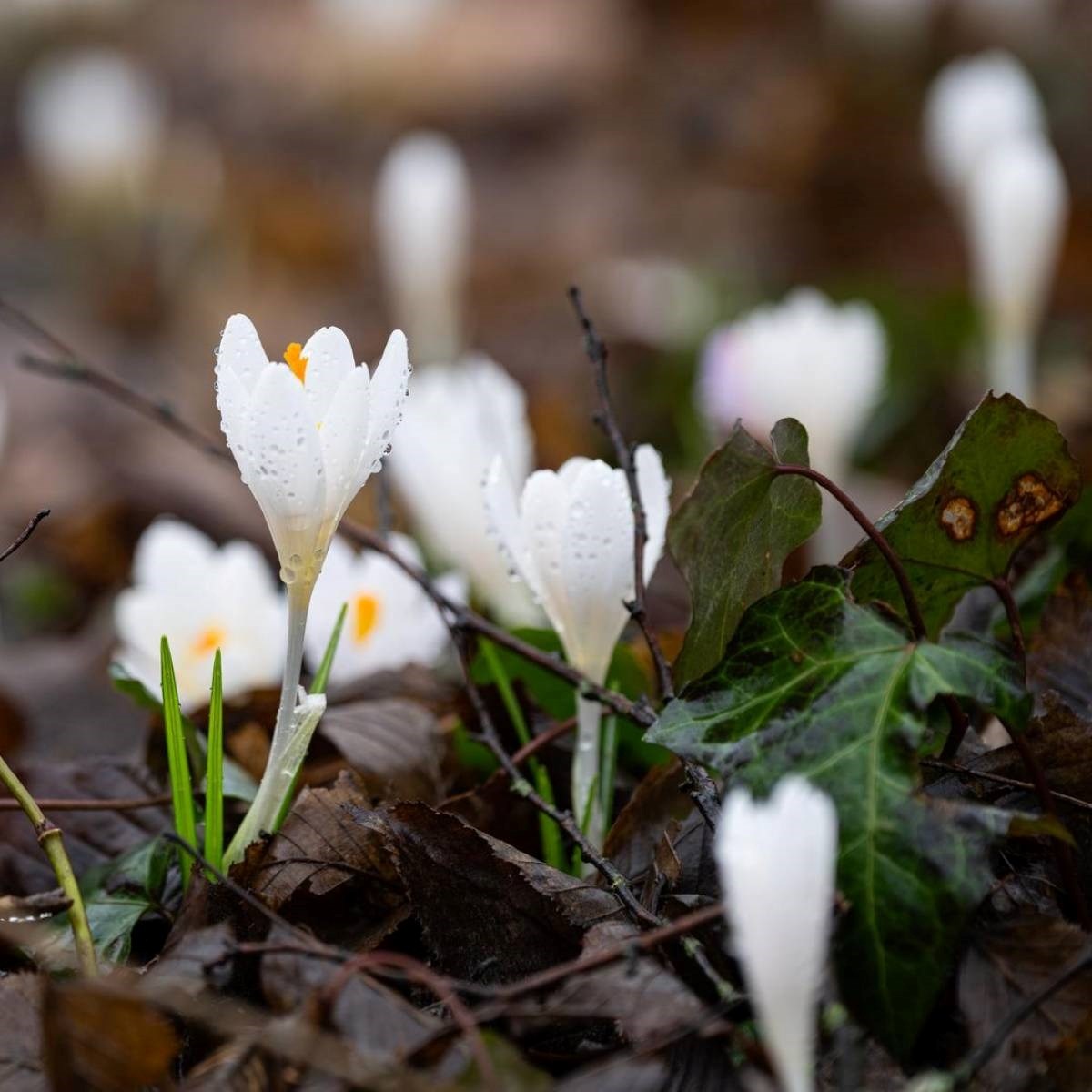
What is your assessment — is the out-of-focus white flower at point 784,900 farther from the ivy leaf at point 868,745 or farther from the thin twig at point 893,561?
the thin twig at point 893,561

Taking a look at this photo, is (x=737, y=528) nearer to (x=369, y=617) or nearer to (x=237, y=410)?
(x=237, y=410)

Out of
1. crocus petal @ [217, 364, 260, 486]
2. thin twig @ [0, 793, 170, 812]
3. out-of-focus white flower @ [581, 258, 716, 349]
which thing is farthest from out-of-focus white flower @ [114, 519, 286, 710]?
out-of-focus white flower @ [581, 258, 716, 349]

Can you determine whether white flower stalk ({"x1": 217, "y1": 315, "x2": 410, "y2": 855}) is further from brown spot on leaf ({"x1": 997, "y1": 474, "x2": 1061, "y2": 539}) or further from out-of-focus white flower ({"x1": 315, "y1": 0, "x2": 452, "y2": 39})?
out-of-focus white flower ({"x1": 315, "y1": 0, "x2": 452, "y2": 39})

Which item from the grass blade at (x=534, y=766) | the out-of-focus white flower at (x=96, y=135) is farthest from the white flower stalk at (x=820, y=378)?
the out-of-focus white flower at (x=96, y=135)

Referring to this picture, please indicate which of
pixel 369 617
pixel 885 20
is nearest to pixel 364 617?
pixel 369 617

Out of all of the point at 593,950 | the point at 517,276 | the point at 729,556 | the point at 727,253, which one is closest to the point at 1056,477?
the point at 729,556
